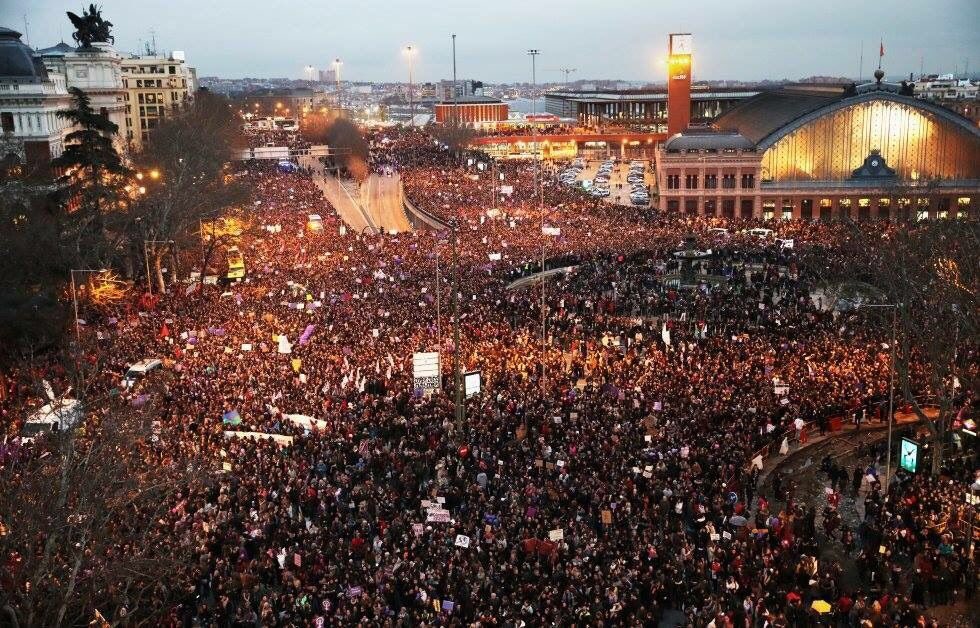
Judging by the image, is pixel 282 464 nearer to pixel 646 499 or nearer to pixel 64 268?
pixel 646 499

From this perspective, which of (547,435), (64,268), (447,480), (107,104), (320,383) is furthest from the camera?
(107,104)

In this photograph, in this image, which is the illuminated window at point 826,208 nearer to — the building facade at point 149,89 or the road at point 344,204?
the road at point 344,204

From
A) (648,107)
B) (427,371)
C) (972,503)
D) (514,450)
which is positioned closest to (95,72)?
(427,371)

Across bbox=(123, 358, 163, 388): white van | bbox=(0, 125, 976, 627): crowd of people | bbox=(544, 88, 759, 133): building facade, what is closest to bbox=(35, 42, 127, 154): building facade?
bbox=(0, 125, 976, 627): crowd of people

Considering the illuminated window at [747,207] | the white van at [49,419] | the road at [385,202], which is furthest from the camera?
Answer: the illuminated window at [747,207]

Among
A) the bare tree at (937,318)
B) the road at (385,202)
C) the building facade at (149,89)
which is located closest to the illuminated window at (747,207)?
the road at (385,202)

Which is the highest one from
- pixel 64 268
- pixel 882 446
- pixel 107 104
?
pixel 107 104

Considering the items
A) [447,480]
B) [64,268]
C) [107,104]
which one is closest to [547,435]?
[447,480]
